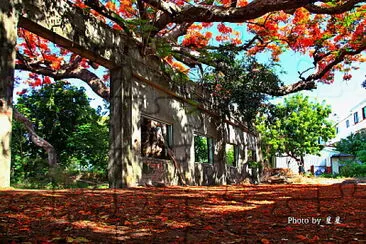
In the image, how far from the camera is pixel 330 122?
21125 millimetres

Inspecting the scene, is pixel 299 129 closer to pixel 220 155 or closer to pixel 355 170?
pixel 355 170

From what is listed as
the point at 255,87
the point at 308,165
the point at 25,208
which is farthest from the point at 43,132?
the point at 308,165

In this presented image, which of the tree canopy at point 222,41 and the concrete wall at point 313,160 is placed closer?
the tree canopy at point 222,41

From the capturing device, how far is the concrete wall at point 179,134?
6593 mm

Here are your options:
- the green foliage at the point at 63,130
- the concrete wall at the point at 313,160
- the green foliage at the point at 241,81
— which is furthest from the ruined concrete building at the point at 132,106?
the concrete wall at the point at 313,160

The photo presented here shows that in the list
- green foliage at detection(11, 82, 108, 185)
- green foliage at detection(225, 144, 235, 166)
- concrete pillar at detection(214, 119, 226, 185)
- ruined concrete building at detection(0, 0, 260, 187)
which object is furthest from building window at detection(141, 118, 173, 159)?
green foliage at detection(225, 144, 235, 166)

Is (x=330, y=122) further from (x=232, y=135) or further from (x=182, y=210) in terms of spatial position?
(x=182, y=210)

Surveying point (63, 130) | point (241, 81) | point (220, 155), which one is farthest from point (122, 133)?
point (63, 130)

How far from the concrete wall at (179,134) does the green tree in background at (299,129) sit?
28.4 ft

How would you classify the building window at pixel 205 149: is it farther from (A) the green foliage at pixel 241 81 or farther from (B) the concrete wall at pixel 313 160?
(B) the concrete wall at pixel 313 160

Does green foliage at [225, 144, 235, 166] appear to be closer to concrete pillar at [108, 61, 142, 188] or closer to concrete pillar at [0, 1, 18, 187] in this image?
concrete pillar at [108, 61, 142, 188]

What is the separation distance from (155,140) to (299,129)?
1410 cm

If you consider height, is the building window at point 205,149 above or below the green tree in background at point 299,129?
below

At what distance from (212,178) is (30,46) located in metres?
5.73
